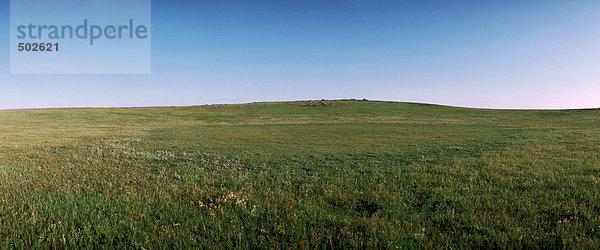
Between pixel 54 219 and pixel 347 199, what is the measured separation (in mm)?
6468

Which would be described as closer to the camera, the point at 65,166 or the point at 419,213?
the point at 419,213

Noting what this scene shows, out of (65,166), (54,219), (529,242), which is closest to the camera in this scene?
(529,242)

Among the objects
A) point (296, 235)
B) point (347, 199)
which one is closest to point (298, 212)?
point (296, 235)

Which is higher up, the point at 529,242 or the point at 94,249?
the point at 529,242

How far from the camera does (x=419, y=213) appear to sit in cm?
589

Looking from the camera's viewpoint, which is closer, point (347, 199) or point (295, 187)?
point (347, 199)

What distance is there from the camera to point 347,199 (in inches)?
268

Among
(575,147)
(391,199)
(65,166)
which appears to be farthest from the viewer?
(575,147)

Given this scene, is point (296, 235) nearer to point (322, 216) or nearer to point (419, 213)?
point (322, 216)

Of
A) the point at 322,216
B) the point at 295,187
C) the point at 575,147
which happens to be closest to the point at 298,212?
the point at 322,216

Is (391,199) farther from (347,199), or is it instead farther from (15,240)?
(15,240)

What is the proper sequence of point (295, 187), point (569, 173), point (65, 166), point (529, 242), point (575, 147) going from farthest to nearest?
→ 1. point (575, 147)
2. point (65, 166)
3. point (569, 173)
4. point (295, 187)
5. point (529, 242)

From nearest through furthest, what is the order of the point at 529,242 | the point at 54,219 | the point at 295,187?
the point at 529,242
the point at 54,219
the point at 295,187

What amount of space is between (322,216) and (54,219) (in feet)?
18.2
